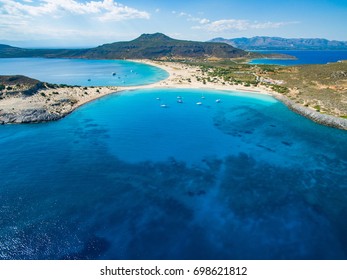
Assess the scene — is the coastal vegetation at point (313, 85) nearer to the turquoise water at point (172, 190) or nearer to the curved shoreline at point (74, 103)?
the curved shoreline at point (74, 103)

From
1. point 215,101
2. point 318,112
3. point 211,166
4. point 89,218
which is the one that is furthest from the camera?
point 215,101

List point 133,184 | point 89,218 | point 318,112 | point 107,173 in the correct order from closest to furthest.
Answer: point 89,218 < point 133,184 < point 107,173 < point 318,112

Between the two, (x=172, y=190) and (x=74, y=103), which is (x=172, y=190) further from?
(x=74, y=103)

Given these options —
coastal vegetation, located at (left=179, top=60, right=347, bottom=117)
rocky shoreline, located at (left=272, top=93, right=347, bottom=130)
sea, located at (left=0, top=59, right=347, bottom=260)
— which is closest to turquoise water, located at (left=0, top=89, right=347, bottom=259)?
sea, located at (left=0, top=59, right=347, bottom=260)

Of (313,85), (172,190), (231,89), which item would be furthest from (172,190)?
(313,85)

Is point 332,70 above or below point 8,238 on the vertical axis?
above

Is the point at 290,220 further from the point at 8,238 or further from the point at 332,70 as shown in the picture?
the point at 332,70

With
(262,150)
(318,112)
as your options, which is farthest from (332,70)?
(262,150)

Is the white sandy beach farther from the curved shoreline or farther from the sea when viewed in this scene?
the sea
